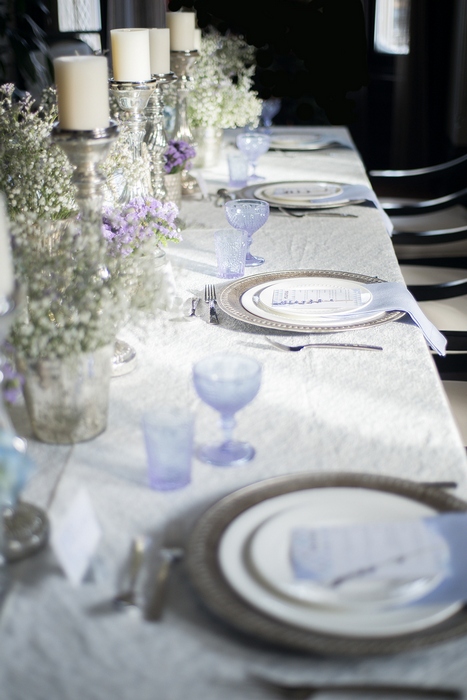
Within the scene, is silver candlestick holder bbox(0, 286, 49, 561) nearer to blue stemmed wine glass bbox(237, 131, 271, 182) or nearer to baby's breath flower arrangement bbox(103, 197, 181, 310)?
baby's breath flower arrangement bbox(103, 197, 181, 310)

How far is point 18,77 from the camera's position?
553 cm

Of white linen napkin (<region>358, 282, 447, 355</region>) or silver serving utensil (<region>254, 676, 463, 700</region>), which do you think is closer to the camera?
silver serving utensil (<region>254, 676, 463, 700</region>)

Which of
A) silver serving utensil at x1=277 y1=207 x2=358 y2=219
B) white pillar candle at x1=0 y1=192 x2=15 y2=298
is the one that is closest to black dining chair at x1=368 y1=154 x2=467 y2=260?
silver serving utensil at x1=277 y1=207 x2=358 y2=219

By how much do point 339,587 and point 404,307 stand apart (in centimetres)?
79

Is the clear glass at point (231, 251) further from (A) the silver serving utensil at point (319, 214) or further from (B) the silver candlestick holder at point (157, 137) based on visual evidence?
(A) the silver serving utensil at point (319, 214)

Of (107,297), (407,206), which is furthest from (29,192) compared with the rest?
(407,206)

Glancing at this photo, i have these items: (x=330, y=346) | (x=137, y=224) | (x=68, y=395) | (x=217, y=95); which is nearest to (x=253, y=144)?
(x=217, y=95)

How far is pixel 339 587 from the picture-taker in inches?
31.2

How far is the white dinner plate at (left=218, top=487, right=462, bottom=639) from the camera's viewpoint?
0.75 meters

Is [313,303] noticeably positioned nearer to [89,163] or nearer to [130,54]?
[89,163]

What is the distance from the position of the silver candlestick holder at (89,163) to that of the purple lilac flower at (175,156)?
981 millimetres

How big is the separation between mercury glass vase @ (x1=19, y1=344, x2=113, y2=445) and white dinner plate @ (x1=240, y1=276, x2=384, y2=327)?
→ 1.61 ft

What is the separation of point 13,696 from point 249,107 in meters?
2.48

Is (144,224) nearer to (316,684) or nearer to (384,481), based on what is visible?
(384,481)
